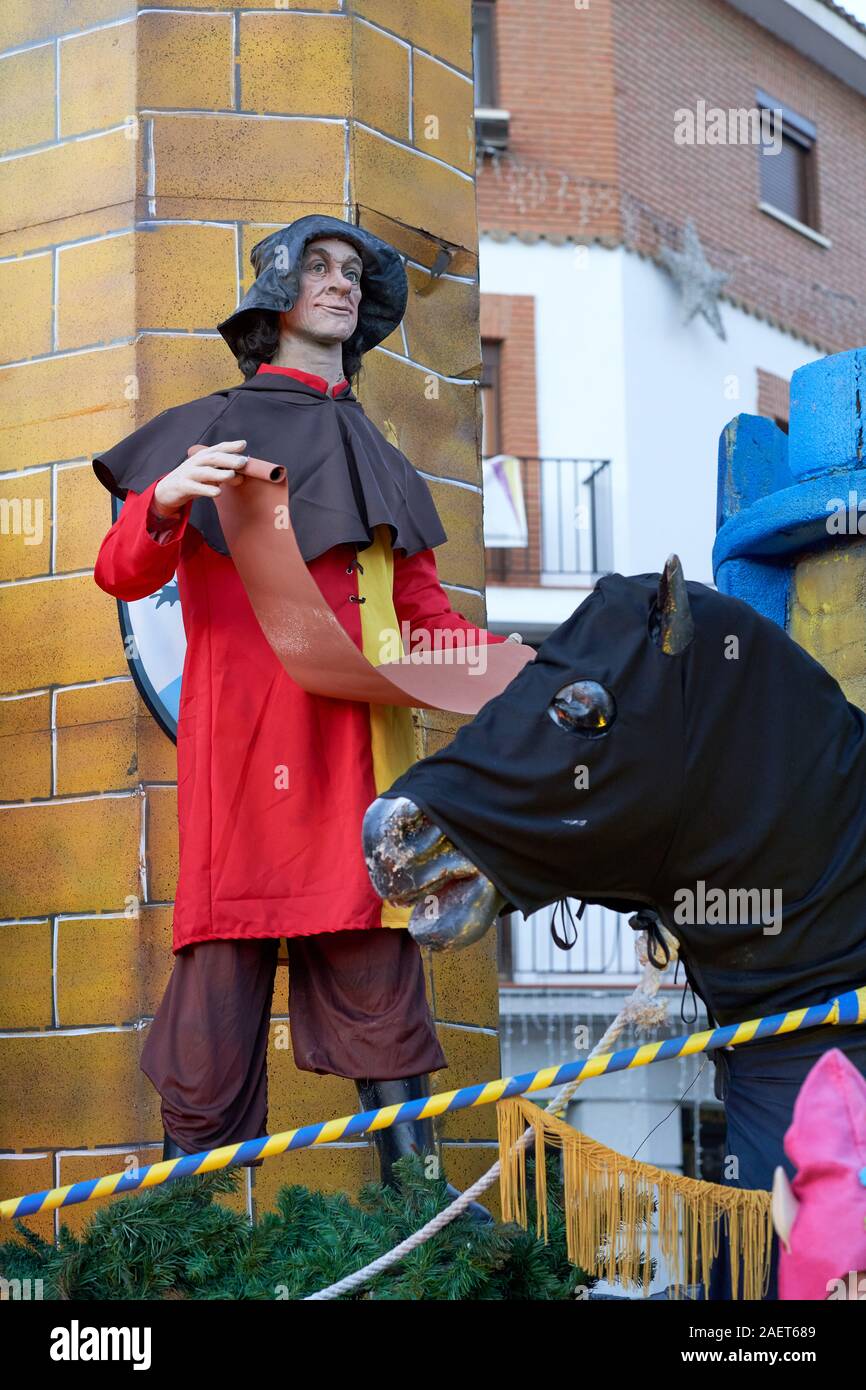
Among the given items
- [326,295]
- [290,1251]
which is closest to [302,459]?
[326,295]

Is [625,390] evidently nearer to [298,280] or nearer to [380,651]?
[298,280]

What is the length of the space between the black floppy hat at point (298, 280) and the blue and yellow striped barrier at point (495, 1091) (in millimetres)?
1567

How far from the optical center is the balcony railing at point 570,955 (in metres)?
16.4

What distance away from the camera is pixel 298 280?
390 cm

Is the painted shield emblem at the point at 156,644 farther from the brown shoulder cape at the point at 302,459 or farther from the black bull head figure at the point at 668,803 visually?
the black bull head figure at the point at 668,803

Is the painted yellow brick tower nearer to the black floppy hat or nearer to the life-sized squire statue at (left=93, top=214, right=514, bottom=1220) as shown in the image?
the black floppy hat

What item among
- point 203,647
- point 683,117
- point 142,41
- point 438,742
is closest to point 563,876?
point 203,647

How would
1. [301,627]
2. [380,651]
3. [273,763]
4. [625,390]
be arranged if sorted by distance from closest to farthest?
[301,627], [273,763], [380,651], [625,390]

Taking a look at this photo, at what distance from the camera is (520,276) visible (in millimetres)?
17312

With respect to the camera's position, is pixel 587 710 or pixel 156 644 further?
pixel 156 644

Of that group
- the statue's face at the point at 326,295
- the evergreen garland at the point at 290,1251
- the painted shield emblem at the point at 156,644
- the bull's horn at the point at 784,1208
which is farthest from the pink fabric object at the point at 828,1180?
the painted shield emblem at the point at 156,644

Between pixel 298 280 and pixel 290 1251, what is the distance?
1.66 metres

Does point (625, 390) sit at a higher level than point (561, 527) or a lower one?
higher
